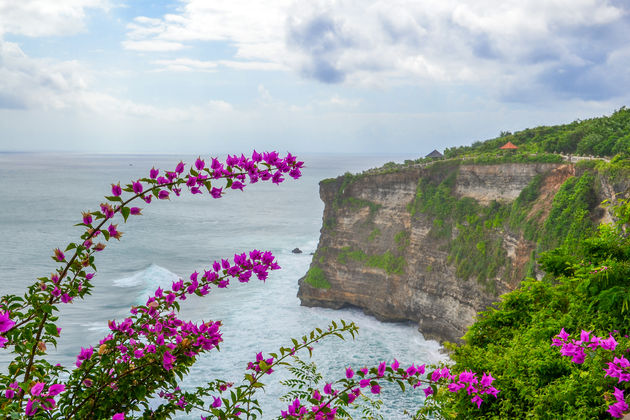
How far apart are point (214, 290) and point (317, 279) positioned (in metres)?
12.8

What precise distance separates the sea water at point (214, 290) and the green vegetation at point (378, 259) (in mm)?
4570

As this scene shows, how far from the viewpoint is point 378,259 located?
3962 centimetres

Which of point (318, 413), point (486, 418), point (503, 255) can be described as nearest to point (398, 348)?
point (503, 255)

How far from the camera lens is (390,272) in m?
38.4

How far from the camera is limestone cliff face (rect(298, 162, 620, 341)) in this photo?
3070 centimetres

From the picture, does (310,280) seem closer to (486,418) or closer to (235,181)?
(486,418)

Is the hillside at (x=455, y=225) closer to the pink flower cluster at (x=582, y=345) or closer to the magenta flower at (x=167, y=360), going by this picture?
the pink flower cluster at (x=582, y=345)

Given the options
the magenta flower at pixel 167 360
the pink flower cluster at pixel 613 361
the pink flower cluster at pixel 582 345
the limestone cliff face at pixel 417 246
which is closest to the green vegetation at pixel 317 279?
the limestone cliff face at pixel 417 246

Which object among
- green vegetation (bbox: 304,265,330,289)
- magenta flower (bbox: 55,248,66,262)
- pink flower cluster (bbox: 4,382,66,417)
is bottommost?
green vegetation (bbox: 304,265,330,289)

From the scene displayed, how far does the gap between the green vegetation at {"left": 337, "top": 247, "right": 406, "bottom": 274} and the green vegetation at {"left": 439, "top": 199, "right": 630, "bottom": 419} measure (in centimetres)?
2521

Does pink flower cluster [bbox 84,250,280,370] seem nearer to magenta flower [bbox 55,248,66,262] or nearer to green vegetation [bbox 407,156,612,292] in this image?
magenta flower [bbox 55,248,66,262]

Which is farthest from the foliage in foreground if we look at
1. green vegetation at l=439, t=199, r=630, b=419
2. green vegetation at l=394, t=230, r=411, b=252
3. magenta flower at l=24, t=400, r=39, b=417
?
green vegetation at l=394, t=230, r=411, b=252

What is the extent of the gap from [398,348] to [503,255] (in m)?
9.91

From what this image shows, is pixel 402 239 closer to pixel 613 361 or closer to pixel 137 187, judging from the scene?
pixel 613 361
